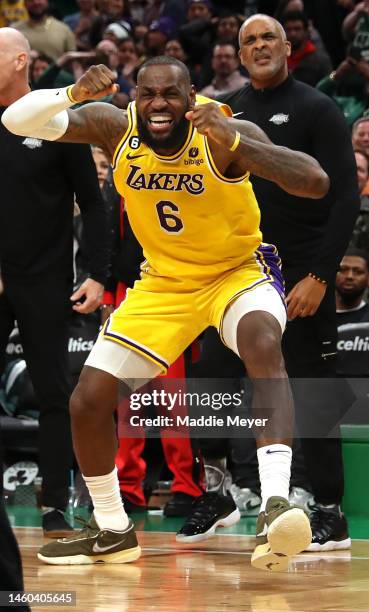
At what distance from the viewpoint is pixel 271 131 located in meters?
5.54

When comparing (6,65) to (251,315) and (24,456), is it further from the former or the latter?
(24,456)

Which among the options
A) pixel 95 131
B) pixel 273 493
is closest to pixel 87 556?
pixel 273 493

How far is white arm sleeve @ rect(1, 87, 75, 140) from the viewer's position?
180 inches

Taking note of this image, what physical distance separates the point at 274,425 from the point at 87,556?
1.11m

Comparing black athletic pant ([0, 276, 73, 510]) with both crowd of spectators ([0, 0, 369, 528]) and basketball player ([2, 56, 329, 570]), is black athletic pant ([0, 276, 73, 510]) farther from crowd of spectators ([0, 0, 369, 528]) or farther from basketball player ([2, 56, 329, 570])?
crowd of spectators ([0, 0, 369, 528])

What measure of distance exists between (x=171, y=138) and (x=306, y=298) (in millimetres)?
1049

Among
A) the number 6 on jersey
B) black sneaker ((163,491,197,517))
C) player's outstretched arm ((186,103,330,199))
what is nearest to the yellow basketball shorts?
the number 6 on jersey

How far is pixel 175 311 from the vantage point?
4.84 m

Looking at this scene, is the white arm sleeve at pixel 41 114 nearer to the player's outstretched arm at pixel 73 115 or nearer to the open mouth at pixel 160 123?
the player's outstretched arm at pixel 73 115

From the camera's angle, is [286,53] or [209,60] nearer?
[286,53]

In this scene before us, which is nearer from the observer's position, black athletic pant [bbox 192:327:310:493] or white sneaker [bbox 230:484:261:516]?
black athletic pant [bbox 192:327:310:493]

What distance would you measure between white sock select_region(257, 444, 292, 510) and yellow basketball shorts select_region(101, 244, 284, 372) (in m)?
0.59

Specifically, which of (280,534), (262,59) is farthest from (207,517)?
(262,59)

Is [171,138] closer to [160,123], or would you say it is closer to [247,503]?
[160,123]
